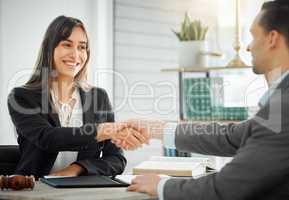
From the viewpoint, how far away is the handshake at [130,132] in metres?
2.35

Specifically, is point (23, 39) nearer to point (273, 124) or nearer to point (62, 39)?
point (62, 39)

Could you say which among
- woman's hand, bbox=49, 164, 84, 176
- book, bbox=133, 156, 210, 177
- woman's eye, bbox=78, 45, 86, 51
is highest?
woman's eye, bbox=78, 45, 86, 51

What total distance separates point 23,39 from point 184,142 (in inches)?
70.2

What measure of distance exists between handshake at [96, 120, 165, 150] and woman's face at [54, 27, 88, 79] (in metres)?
0.42

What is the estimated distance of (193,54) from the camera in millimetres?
3578

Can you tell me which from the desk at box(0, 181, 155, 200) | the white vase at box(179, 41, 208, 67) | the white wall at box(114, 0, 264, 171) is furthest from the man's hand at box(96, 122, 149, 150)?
the white wall at box(114, 0, 264, 171)

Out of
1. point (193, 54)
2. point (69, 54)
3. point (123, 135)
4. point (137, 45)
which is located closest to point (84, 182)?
point (123, 135)

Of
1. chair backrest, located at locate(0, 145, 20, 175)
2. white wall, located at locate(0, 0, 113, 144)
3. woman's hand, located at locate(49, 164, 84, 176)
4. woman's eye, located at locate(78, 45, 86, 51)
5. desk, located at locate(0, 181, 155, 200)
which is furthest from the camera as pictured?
white wall, located at locate(0, 0, 113, 144)

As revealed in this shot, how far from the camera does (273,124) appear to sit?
5.16 ft

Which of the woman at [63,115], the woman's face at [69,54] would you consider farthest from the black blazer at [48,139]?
the woman's face at [69,54]

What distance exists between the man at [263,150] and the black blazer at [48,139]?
0.60m

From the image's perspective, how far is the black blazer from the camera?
2328mm

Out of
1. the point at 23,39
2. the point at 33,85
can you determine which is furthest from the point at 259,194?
the point at 23,39

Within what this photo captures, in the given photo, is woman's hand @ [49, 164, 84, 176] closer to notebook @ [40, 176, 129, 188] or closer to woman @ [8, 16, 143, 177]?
woman @ [8, 16, 143, 177]
